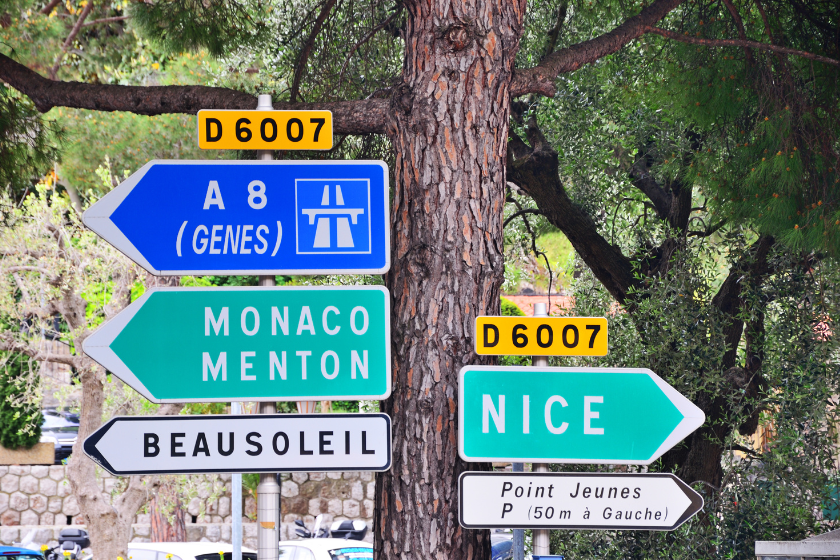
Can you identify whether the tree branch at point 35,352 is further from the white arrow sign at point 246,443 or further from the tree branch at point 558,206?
the white arrow sign at point 246,443

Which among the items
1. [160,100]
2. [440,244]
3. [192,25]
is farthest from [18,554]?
[440,244]

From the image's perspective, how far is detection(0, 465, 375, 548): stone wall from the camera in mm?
15945

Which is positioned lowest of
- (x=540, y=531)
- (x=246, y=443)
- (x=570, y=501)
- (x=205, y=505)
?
(x=205, y=505)

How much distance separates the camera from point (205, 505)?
15625 mm

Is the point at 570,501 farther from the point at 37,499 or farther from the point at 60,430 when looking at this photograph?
the point at 60,430

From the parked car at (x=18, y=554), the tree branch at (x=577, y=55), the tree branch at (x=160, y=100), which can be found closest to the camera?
the tree branch at (x=160, y=100)

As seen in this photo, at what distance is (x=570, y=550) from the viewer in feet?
22.9

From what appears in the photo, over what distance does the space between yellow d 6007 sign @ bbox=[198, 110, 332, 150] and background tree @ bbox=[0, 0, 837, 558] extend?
0.77 metres

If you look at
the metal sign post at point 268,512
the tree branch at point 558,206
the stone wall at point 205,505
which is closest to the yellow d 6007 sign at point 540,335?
the metal sign post at point 268,512

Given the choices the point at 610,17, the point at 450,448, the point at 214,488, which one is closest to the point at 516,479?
the point at 450,448

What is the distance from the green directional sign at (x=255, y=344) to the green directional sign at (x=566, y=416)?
1.48ft

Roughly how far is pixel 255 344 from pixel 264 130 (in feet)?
2.60

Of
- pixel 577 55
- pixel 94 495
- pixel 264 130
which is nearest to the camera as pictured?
pixel 264 130

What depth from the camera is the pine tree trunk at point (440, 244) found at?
338 cm
